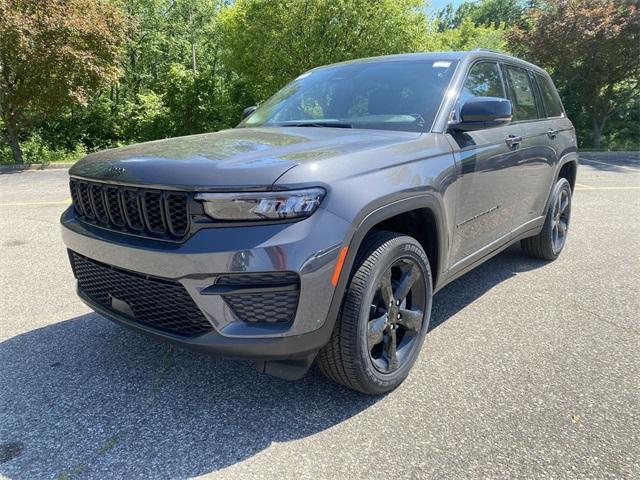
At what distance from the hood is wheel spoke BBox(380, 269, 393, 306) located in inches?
25.4

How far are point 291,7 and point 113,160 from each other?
60.7 feet

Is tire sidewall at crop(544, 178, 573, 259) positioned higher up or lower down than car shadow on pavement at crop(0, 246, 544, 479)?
higher up

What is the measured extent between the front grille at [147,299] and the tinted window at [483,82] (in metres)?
2.19

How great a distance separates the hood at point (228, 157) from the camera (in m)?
2.01

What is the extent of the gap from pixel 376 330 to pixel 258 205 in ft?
3.06

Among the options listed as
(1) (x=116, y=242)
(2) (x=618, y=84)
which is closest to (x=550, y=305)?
(1) (x=116, y=242)

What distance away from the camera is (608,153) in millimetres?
17234

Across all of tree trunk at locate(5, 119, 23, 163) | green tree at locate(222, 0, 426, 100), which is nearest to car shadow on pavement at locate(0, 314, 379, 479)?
tree trunk at locate(5, 119, 23, 163)

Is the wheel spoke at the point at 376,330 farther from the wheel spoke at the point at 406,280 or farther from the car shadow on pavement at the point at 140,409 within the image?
the car shadow on pavement at the point at 140,409

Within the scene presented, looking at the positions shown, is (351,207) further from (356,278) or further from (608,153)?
(608,153)

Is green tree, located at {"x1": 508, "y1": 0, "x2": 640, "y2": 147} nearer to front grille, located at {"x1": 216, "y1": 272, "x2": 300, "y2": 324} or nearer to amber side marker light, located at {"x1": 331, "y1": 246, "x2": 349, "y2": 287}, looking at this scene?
amber side marker light, located at {"x1": 331, "y1": 246, "x2": 349, "y2": 287}

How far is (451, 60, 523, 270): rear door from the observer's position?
3.03m

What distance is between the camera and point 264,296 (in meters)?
2.01

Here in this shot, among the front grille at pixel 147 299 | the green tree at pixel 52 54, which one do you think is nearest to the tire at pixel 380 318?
the front grille at pixel 147 299
